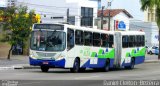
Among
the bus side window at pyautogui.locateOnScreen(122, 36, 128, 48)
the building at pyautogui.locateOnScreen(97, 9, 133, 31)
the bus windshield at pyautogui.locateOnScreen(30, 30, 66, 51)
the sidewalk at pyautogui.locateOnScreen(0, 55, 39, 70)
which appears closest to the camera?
the bus windshield at pyautogui.locateOnScreen(30, 30, 66, 51)

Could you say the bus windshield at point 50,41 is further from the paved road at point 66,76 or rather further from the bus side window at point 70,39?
the paved road at point 66,76

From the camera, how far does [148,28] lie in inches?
3748

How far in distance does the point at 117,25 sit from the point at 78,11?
11408mm

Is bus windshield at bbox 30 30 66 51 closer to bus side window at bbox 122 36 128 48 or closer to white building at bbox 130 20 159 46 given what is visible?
bus side window at bbox 122 36 128 48

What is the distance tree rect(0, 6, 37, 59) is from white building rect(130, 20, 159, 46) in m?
50.8

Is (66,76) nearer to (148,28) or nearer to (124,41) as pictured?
(124,41)

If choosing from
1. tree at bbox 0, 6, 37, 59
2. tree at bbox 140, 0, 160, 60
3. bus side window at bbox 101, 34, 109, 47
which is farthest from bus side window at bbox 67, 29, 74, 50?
tree at bbox 140, 0, 160, 60

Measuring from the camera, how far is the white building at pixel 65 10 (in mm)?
78312

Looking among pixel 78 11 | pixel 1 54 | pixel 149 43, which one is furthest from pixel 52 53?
pixel 149 43

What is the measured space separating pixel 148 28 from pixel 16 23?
52374mm

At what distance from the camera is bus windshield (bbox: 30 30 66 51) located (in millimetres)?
29672

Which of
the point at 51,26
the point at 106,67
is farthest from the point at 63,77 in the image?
the point at 106,67

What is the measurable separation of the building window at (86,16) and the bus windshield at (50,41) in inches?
1943

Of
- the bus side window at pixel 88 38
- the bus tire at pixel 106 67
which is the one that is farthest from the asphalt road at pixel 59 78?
the bus tire at pixel 106 67
